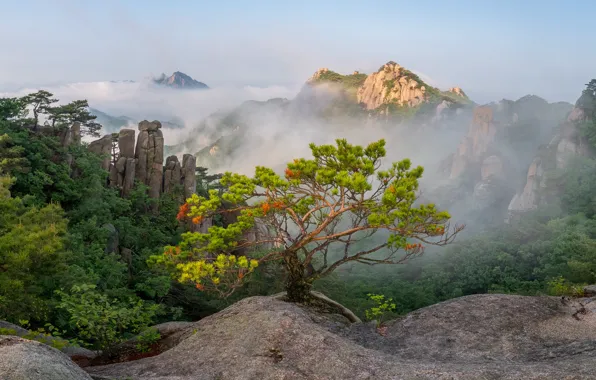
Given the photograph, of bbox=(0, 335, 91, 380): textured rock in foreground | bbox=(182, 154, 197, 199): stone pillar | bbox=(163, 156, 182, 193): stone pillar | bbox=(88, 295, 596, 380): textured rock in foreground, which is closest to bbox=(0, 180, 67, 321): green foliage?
bbox=(88, 295, 596, 380): textured rock in foreground

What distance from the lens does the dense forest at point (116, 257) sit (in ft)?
45.9

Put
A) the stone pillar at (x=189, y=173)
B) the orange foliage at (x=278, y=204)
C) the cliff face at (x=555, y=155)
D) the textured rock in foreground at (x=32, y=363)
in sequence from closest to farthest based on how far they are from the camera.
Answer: the textured rock in foreground at (x=32, y=363)
the orange foliage at (x=278, y=204)
the stone pillar at (x=189, y=173)
the cliff face at (x=555, y=155)

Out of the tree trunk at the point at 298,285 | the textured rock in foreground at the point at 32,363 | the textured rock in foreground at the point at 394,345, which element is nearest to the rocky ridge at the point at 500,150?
the textured rock in foreground at the point at 394,345

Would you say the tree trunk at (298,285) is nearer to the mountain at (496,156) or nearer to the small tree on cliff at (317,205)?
the small tree on cliff at (317,205)

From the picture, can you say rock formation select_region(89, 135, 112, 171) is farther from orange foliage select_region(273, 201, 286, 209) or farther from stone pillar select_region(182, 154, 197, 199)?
orange foliage select_region(273, 201, 286, 209)

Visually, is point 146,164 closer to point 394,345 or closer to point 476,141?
point 394,345

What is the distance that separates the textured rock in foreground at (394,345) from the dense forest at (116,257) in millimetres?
2060

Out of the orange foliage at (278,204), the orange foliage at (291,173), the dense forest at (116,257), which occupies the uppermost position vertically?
the orange foliage at (291,173)

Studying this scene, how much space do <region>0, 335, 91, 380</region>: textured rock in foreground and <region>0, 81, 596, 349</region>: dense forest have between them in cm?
347

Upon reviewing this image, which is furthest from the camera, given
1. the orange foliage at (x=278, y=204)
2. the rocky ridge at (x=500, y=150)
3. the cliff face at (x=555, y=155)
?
the rocky ridge at (x=500, y=150)

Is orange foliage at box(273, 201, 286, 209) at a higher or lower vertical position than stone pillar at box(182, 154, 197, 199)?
higher

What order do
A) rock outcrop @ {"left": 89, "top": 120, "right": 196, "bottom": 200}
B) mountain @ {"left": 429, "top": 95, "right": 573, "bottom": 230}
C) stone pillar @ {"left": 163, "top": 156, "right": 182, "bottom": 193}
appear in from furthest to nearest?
mountain @ {"left": 429, "top": 95, "right": 573, "bottom": 230}, stone pillar @ {"left": 163, "top": 156, "right": 182, "bottom": 193}, rock outcrop @ {"left": 89, "top": 120, "right": 196, "bottom": 200}

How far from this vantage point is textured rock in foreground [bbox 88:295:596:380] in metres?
8.88

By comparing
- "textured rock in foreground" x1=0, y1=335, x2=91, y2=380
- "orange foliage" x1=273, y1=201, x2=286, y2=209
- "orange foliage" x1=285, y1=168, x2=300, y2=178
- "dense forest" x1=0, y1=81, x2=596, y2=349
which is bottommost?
"dense forest" x1=0, y1=81, x2=596, y2=349
